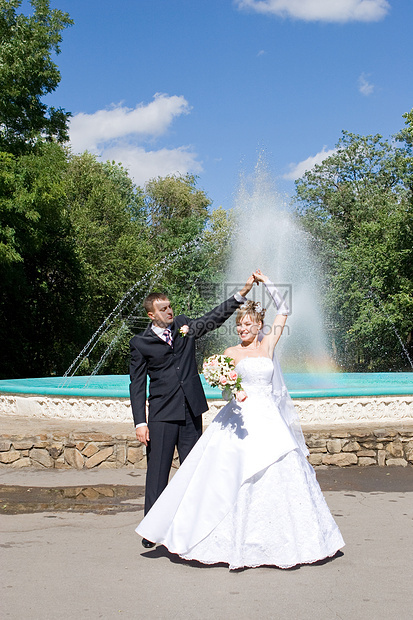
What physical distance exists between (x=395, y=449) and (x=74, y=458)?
164 inches

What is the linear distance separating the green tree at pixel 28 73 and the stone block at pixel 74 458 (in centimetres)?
1611

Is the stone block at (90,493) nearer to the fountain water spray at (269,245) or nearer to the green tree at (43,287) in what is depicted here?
the fountain water spray at (269,245)

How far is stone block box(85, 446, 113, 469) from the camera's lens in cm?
812

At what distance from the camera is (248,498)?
4590 mm

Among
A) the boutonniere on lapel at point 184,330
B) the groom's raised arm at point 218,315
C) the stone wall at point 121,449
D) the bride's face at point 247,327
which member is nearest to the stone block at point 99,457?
the stone wall at point 121,449

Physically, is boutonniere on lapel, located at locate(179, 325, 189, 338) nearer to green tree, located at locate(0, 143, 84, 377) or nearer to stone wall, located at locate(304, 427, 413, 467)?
stone wall, located at locate(304, 427, 413, 467)

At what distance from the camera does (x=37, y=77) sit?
2403 cm

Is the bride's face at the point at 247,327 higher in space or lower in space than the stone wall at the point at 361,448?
higher

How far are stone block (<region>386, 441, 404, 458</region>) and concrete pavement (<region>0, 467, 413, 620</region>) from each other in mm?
2255

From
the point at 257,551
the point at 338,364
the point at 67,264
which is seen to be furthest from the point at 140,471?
the point at 338,364

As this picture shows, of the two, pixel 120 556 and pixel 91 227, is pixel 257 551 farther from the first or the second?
pixel 91 227

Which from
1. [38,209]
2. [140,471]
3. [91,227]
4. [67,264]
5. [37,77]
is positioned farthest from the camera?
[91,227]

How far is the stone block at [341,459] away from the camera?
8.16 meters

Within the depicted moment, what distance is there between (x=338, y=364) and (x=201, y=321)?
3062cm
